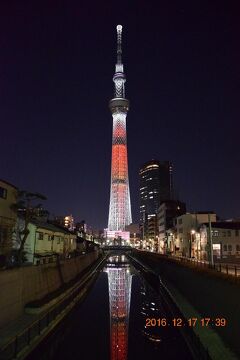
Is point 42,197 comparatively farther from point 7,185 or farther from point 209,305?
point 209,305

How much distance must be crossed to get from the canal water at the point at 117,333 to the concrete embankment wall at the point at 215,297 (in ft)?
6.36

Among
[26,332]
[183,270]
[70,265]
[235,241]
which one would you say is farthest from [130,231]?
[26,332]

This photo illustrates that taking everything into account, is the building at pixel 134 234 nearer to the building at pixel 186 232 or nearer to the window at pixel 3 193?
the building at pixel 186 232

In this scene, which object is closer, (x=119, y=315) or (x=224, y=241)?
(x=119, y=315)

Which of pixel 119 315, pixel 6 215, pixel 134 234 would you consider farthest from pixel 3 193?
pixel 134 234

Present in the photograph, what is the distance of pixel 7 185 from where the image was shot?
26.2 m

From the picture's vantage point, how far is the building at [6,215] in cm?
2531

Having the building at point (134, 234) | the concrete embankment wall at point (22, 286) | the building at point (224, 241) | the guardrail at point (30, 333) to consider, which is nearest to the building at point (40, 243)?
the concrete embankment wall at point (22, 286)

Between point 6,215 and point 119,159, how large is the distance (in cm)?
11197

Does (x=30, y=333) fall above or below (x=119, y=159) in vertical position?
below

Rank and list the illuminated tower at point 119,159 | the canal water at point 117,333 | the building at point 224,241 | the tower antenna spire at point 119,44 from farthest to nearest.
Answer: the tower antenna spire at point 119,44, the illuminated tower at point 119,159, the building at point 224,241, the canal water at point 117,333

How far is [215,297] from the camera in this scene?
15.3 meters

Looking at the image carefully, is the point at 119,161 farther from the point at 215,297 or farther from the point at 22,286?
the point at 215,297

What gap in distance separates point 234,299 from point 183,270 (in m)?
11.9
